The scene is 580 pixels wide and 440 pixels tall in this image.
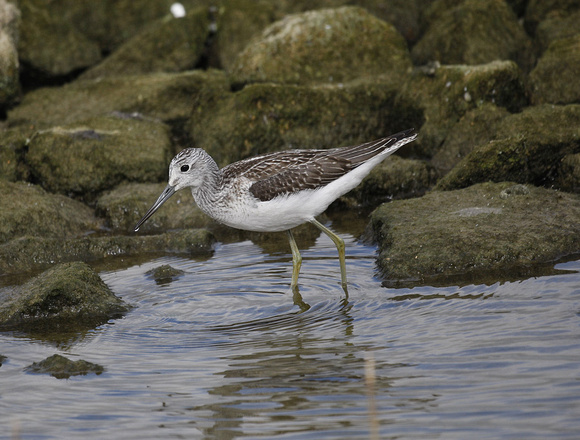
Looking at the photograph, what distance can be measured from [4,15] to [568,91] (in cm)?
959

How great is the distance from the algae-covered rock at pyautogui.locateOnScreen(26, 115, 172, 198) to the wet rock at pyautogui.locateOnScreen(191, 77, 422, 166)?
96 cm

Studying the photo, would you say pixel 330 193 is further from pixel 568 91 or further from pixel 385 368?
pixel 568 91

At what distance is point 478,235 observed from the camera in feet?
27.8

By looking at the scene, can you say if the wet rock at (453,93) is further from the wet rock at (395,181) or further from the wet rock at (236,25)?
the wet rock at (236,25)

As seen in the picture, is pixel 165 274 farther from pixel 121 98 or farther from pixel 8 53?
pixel 8 53

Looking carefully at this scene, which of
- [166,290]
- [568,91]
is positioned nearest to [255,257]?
[166,290]

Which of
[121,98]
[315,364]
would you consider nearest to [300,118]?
[121,98]

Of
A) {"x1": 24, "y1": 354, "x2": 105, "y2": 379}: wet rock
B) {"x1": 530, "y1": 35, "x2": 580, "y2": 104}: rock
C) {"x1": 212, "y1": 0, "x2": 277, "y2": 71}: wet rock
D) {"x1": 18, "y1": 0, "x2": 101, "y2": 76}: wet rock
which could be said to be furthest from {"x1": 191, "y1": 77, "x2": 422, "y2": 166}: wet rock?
{"x1": 24, "y1": 354, "x2": 105, "y2": 379}: wet rock

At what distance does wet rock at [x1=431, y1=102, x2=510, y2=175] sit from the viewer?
38.2 feet

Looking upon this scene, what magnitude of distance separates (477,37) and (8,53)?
8188mm

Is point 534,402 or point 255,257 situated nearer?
point 534,402

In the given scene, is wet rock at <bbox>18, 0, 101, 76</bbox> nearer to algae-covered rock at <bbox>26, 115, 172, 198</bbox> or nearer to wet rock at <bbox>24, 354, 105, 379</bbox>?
algae-covered rock at <bbox>26, 115, 172, 198</bbox>

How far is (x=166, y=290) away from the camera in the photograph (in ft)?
28.5

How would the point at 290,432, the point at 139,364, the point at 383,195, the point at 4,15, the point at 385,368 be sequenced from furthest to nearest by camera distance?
the point at 4,15 → the point at 383,195 → the point at 139,364 → the point at 385,368 → the point at 290,432
